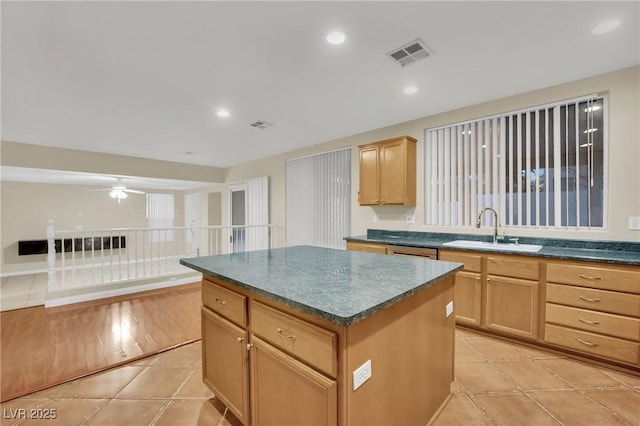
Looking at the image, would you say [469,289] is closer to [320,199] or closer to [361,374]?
[361,374]

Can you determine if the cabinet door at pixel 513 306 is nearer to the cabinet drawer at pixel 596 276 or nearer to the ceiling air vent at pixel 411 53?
the cabinet drawer at pixel 596 276

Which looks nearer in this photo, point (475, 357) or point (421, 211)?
point (475, 357)

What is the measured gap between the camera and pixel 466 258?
288cm

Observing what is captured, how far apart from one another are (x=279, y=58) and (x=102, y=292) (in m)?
4.30

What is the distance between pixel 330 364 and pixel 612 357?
261 centimetres

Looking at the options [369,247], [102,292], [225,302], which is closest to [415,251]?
[369,247]

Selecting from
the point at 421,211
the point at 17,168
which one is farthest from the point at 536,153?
the point at 17,168

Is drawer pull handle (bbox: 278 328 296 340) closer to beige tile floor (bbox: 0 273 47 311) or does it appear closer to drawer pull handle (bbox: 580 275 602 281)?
drawer pull handle (bbox: 580 275 602 281)

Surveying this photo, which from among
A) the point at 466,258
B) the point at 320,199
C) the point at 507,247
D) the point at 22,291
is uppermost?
the point at 320,199

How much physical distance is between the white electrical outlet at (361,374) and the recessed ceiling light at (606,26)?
2.73 m

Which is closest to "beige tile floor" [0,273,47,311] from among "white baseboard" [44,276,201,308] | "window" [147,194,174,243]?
"white baseboard" [44,276,201,308]

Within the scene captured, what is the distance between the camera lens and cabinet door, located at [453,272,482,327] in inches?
111

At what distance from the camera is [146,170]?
20.0 feet

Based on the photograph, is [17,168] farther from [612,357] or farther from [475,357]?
[612,357]
